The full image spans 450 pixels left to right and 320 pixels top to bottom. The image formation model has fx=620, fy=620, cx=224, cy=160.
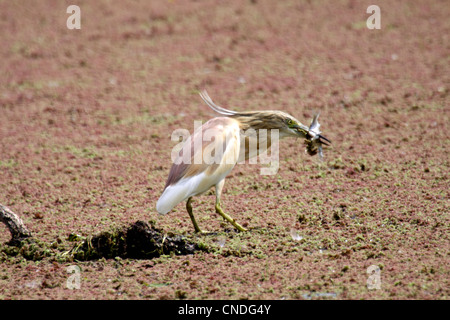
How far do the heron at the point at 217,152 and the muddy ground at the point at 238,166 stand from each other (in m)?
0.37

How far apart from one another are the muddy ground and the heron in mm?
368

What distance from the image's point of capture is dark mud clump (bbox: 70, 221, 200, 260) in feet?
18.5

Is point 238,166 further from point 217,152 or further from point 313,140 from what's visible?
point 217,152

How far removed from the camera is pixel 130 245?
224 inches

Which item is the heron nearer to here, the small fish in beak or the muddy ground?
the small fish in beak

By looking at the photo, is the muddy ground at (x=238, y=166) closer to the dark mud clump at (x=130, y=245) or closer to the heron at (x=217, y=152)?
the dark mud clump at (x=130, y=245)

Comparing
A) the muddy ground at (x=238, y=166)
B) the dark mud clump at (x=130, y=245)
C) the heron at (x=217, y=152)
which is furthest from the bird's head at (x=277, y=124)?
the dark mud clump at (x=130, y=245)

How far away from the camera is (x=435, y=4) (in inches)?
500

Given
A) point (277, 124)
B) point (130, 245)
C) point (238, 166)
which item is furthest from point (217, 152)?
point (238, 166)

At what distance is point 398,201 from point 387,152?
132cm

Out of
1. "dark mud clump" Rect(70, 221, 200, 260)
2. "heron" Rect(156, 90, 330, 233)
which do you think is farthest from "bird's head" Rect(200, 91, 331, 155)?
"dark mud clump" Rect(70, 221, 200, 260)

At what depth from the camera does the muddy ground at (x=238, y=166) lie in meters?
5.32

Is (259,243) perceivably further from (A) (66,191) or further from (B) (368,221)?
(A) (66,191)
